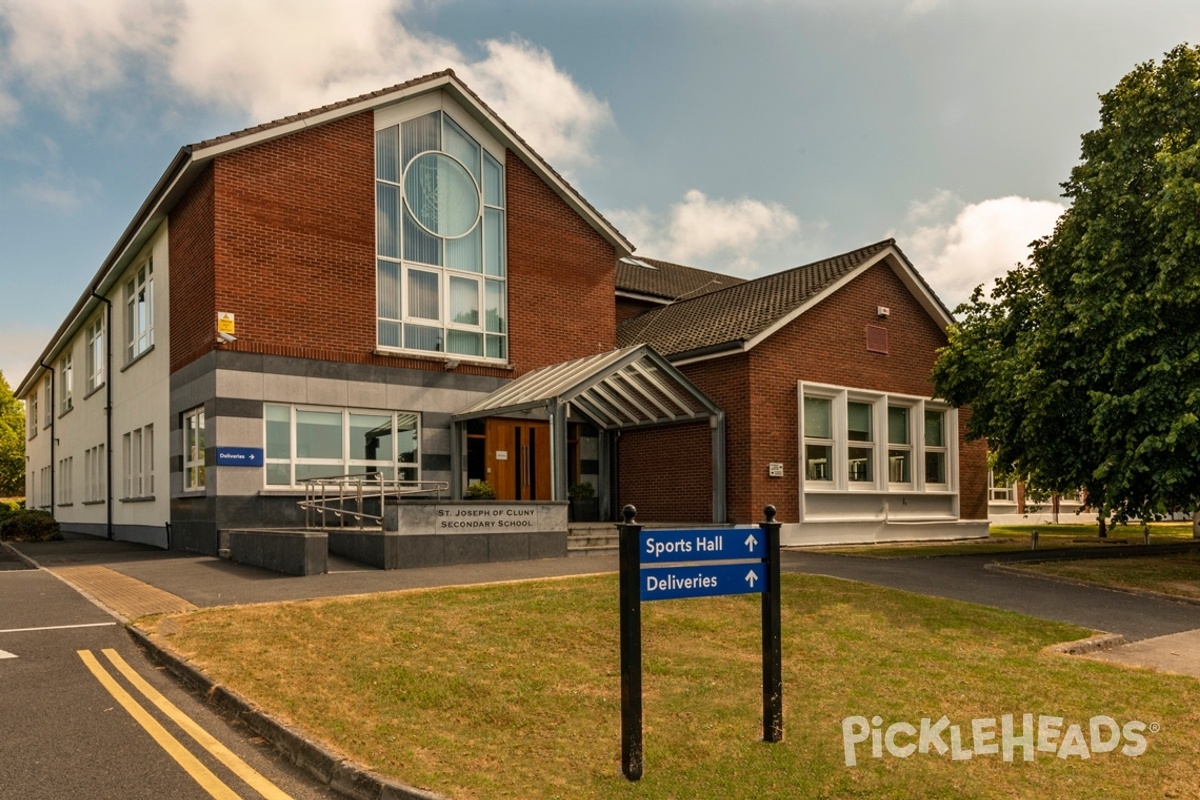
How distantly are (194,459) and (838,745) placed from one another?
16994 mm

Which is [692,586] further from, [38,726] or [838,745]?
[38,726]

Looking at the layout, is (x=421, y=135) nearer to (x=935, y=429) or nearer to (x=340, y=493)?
(x=340, y=493)

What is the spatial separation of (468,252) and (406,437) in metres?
4.45

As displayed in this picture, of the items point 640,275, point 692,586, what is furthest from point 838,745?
point 640,275

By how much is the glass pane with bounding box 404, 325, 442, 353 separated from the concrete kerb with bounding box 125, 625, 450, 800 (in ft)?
42.1

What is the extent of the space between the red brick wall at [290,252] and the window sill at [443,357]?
88 mm

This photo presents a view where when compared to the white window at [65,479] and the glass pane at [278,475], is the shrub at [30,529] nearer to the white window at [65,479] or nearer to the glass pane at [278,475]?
the white window at [65,479]

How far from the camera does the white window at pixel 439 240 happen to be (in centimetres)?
2042

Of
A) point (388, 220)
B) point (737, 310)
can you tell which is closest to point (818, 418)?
point (737, 310)

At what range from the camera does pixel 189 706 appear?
23.7 feet

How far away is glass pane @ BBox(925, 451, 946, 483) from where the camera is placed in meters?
24.7

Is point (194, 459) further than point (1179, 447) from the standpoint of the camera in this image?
Yes

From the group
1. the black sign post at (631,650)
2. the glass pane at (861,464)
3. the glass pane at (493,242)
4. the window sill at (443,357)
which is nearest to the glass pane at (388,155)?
the glass pane at (493,242)

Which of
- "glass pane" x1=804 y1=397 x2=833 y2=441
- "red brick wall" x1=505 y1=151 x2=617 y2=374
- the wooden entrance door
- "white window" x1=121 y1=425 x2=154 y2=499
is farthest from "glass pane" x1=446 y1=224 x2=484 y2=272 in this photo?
"white window" x1=121 y1=425 x2=154 y2=499
